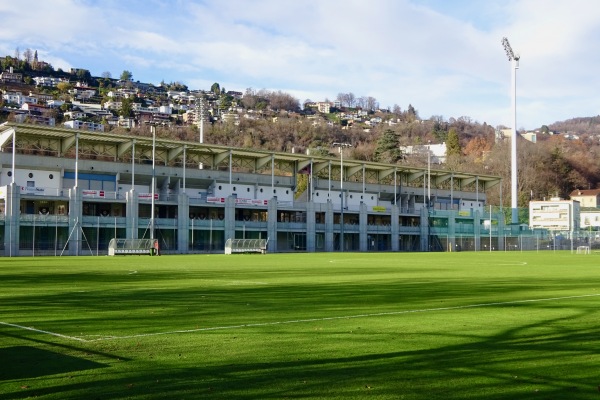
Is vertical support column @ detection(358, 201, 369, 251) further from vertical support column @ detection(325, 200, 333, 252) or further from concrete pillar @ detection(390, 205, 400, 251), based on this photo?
vertical support column @ detection(325, 200, 333, 252)

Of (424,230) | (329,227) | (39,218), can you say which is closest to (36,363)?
(39,218)

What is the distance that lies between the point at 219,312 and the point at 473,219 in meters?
97.0

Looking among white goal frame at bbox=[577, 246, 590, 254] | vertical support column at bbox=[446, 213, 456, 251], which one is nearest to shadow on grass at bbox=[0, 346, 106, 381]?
white goal frame at bbox=[577, 246, 590, 254]

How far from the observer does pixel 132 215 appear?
3076 inches

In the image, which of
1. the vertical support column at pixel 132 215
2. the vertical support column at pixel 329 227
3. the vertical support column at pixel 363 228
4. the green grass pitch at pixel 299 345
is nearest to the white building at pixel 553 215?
the vertical support column at pixel 363 228

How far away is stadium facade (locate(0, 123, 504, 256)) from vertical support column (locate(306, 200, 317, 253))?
5.3 inches

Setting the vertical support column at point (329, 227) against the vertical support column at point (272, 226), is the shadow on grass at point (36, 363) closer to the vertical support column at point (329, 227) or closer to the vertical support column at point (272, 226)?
the vertical support column at point (272, 226)

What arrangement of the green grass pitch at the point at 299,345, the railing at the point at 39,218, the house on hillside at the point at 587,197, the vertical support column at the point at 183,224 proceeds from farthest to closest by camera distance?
1. the house on hillside at the point at 587,197
2. the vertical support column at the point at 183,224
3. the railing at the point at 39,218
4. the green grass pitch at the point at 299,345

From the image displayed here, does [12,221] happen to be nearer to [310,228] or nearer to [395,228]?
[310,228]

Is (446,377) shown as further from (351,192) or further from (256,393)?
(351,192)

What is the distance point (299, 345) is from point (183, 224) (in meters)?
72.8

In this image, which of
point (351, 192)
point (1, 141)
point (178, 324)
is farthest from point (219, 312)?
point (351, 192)

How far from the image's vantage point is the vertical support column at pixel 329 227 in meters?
95.5

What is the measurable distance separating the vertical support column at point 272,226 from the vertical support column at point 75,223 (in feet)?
80.8
